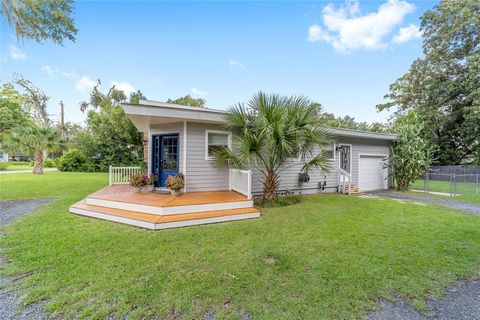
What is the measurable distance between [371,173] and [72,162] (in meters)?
23.6

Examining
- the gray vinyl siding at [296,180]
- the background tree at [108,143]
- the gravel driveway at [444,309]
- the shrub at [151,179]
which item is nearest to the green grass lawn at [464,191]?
the gray vinyl siding at [296,180]

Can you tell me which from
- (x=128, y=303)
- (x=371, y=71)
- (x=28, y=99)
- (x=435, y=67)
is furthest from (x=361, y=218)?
(x=28, y=99)

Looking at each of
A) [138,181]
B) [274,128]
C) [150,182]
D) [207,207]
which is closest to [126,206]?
[138,181]

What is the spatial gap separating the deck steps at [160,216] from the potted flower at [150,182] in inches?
63.3

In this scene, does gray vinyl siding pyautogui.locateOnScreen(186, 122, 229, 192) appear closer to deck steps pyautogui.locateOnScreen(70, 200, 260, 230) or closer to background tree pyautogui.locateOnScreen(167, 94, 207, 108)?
deck steps pyautogui.locateOnScreen(70, 200, 260, 230)

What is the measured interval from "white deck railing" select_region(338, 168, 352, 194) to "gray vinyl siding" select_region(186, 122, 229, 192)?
19.5 ft

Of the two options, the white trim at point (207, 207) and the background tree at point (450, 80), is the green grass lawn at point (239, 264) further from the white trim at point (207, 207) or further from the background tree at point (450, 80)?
the background tree at point (450, 80)

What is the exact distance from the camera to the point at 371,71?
44.5 feet

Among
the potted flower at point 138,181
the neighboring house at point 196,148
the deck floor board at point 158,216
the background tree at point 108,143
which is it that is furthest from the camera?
the background tree at point 108,143

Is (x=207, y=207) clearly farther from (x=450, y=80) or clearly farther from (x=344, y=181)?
Answer: (x=450, y=80)

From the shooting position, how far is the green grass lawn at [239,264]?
2.33 meters

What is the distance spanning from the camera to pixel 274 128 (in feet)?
19.9

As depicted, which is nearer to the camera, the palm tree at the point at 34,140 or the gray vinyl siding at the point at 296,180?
the gray vinyl siding at the point at 296,180

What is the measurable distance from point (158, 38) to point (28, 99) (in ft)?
95.5
